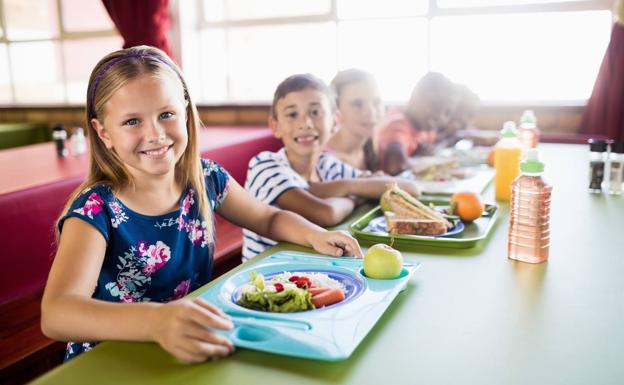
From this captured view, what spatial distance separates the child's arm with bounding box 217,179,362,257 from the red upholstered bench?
473 mm

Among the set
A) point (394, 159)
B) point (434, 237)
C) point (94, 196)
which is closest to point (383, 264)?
point (434, 237)

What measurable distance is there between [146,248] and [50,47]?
5045 millimetres

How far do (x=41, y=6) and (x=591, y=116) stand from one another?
15.9ft

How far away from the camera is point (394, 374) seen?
70 cm

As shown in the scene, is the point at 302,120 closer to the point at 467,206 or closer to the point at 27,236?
the point at 467,206

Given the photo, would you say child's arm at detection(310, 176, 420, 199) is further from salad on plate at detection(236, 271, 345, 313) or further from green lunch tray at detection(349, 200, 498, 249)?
salad on plate at detection(236, 271, 345, 313)

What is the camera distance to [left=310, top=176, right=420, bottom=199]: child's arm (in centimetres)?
166

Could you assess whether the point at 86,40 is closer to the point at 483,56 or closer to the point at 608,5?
the point at 483,56

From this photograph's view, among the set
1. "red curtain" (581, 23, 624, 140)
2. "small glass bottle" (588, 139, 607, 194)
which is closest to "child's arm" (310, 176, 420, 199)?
"small glass bottle" (588, 139, 607, 194)

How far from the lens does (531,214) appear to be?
1124mm

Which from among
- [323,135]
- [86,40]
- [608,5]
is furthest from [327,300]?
[86,40]

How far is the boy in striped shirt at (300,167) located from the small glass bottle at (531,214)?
1.59 feet

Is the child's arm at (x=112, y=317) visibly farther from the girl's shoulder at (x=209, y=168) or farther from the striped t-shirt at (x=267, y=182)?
the striped t-shirt at (x=267, y=182)

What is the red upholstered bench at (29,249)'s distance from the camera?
1.64 m
